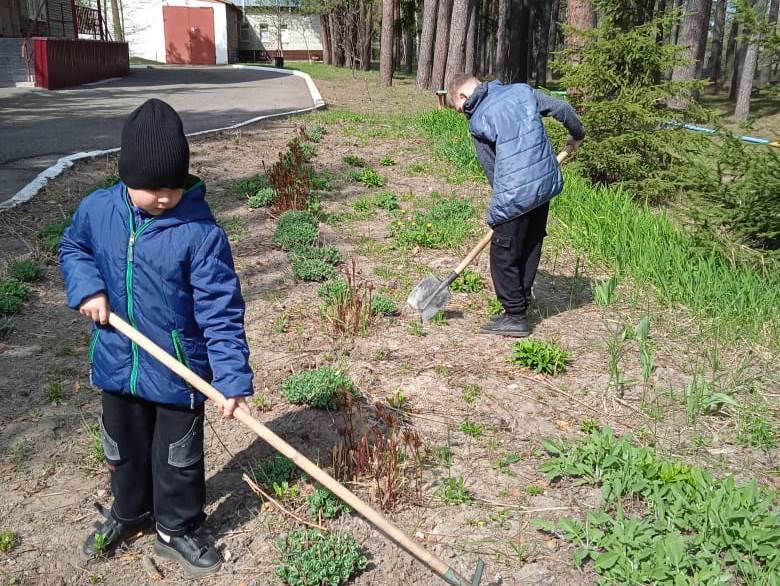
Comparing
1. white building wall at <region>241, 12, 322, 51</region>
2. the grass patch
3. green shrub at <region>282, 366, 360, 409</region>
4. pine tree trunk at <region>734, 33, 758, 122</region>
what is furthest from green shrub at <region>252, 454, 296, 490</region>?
white building wall at <region>241, 12, 322, 51</region>

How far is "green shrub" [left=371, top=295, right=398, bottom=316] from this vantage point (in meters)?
4.82

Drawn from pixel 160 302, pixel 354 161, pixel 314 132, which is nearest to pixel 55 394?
A: pixel 160 302

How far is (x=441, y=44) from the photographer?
21062mm

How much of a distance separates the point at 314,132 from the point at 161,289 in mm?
9122

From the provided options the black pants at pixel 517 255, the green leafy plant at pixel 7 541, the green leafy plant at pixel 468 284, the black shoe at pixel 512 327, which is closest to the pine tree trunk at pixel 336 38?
the green leafy plant at pixel 468 284

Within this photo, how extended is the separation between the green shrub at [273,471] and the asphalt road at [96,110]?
5.43 m

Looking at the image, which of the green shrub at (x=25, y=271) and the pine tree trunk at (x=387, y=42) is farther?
the pine tree trunk at (x=387, y=42)

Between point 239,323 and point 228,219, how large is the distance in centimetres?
463

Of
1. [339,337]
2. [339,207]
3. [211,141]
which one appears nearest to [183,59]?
[211,141]

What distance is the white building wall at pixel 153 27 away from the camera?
45.4 m

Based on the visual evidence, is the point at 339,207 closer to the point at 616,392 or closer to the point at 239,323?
the point at 616,392

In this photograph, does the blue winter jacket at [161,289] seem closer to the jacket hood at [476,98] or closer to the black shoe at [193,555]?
the black shoe at [193,555]

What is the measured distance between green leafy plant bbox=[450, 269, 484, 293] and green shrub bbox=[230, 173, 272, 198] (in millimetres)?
3005

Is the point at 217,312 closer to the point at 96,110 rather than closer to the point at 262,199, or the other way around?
the point at 262,199
